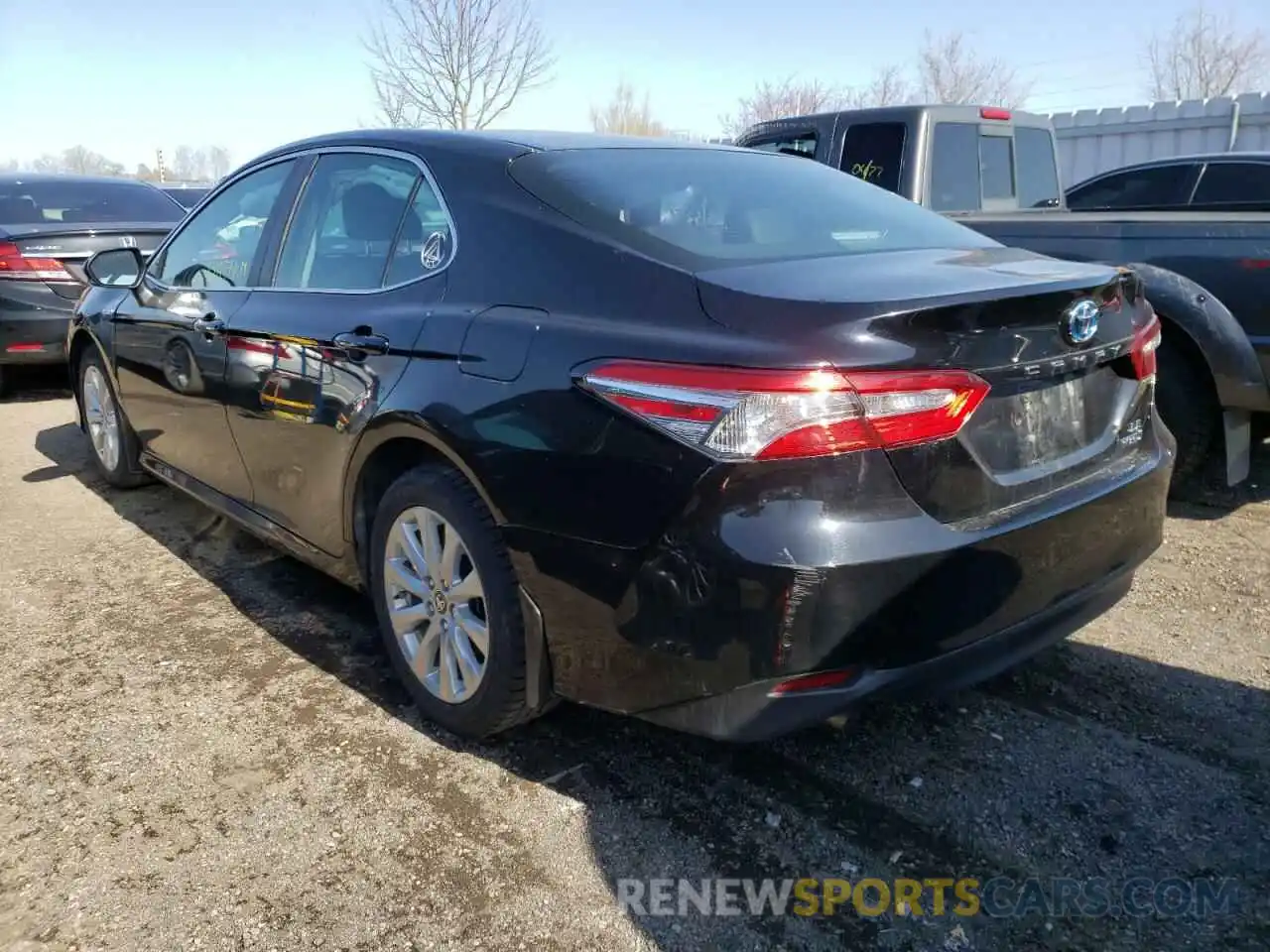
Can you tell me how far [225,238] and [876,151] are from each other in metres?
4.04

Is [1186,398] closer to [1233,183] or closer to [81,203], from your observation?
[1233,183]

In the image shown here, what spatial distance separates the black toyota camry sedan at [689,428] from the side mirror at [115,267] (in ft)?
5.39

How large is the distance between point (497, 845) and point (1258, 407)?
3559 millimetres

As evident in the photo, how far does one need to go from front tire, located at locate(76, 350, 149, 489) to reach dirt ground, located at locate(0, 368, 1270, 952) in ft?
4.81

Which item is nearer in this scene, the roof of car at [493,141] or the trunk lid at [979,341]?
the trunk lid at [979,341]

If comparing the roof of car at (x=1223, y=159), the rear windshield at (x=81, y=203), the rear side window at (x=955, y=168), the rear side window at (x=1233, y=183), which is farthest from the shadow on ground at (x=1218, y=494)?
the rear windshield at (x=81, y=203)

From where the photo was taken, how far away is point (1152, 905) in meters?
2.15

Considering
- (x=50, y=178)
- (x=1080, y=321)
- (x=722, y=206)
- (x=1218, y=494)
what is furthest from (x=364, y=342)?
(x=50, y=178)

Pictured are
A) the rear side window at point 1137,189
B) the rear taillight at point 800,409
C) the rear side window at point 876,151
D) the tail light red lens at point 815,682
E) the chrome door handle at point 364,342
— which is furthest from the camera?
the rear side window at point 1137,189

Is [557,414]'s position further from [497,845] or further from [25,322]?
[25,322]

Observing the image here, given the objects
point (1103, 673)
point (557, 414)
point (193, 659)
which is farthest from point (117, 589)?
point (1103, 673)

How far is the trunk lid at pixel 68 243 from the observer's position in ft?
23.2

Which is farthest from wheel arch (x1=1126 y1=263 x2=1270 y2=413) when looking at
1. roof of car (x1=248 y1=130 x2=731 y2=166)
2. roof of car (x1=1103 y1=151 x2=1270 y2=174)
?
roof of car (x1=1103 y1=151 x2=1270 y2=174)

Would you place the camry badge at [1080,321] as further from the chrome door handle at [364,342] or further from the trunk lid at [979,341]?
the chrome door handle at [364,342]
